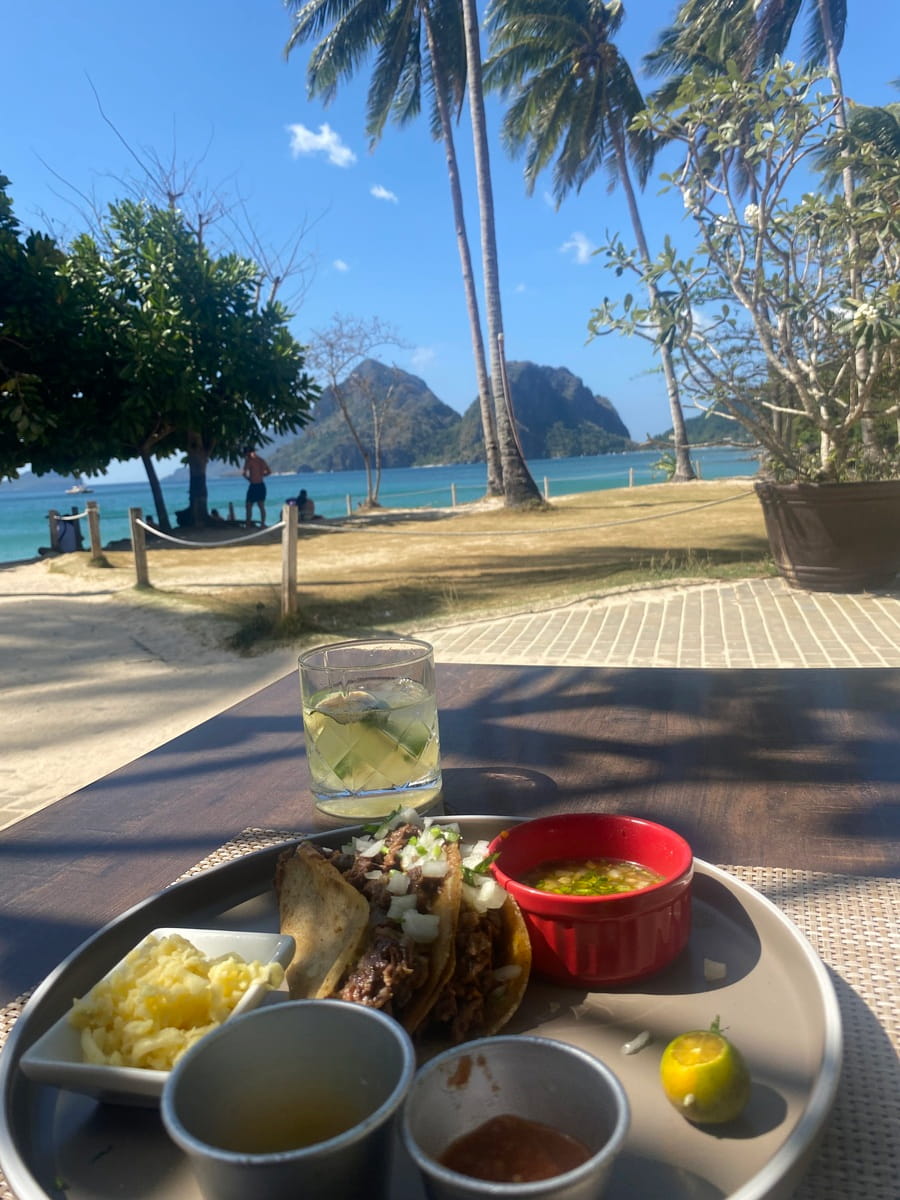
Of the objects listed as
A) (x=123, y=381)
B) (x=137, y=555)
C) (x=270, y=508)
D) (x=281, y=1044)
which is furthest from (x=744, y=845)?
(x=270, y=508)

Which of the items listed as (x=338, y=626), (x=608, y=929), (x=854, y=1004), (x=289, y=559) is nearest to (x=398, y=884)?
(x=608, y=929)

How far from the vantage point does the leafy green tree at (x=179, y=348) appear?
14.5 meters

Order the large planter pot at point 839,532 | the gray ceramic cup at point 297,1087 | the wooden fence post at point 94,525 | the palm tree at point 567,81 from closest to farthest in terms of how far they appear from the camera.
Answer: the gray ceramic cup at point 297,1087 → the large planter pot at point 839,532 → the wooden fence post at point 94,525 → the palm tree at point 567,81

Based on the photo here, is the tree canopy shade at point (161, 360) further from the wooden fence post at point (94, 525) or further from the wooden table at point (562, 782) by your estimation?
the wooden table at point (562, 782)

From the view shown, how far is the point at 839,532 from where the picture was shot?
20.9 feet

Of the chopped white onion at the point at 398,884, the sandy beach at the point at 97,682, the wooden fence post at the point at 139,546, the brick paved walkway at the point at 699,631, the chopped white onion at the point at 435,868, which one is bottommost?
the sandy beach at the point at 97,682

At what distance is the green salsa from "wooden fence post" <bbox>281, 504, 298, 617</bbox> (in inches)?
233

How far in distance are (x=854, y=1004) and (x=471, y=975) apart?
1.27 feet

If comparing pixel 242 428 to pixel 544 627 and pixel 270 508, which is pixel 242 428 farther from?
pixel 270 508

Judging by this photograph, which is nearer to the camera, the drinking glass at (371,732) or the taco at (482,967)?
the taco at (482,967)

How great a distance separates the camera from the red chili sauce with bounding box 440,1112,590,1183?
1.81 feet

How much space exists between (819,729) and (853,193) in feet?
19.8

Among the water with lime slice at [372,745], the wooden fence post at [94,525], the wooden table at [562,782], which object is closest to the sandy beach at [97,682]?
the wooden fence post at [94,525]

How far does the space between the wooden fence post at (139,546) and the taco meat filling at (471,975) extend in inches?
364
